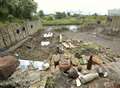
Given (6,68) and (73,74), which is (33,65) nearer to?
(6,68)

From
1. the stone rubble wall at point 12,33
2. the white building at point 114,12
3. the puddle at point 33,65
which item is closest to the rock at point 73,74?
the puddle at point 33,65

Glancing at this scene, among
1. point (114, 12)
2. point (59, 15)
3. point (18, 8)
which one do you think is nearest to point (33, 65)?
point (18, 8)

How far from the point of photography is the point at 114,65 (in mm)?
6973

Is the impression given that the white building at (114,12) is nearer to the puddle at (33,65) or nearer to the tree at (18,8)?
the tree at (18,8)

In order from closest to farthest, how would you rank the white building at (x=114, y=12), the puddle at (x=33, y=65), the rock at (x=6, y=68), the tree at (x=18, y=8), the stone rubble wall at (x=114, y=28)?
the rock at (x=6, y=68)
the puddle at (x=33, y=65)
the tree at (x=18, y=8)
the stone rubble wall at (x=114, y=28)
the white building at (x=114, y=12)

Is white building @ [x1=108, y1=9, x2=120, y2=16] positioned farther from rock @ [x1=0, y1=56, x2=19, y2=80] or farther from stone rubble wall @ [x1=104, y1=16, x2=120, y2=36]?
rock @ [x1=0, y1=56, x2=19, y2=80]

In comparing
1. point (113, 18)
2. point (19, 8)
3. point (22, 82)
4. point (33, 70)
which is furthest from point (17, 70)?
point (113, 18)

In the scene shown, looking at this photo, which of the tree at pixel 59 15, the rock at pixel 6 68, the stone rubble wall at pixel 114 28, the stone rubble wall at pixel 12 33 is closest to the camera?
the rock at pixel 6 68

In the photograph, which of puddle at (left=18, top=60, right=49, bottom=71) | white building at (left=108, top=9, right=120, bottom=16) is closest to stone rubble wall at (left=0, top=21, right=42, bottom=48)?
puddle at (left=18, top=60, right=49, bottom=71)

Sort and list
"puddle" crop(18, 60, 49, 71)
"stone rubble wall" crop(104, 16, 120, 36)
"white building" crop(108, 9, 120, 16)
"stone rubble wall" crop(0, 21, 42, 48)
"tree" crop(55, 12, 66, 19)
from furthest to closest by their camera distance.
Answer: "tree" crop(55, 12, 66, 19), "white building" crop(108, 9, 120, 16), "stone rubble wall" crop(104, 16, 120, 36), "stone rubble wall" crop(0, 21, 42, 48), "puddle" crop(18, 60, 49, 71)

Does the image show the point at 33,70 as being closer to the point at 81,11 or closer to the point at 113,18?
the point at 113,18

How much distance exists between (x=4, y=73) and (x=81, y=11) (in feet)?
108

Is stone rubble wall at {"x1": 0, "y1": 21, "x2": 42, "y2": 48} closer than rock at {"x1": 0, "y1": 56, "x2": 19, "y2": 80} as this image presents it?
No

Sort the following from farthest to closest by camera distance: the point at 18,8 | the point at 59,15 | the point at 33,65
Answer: the point at 59,15, the point at 18,8, the point at 33,65
